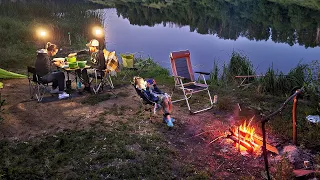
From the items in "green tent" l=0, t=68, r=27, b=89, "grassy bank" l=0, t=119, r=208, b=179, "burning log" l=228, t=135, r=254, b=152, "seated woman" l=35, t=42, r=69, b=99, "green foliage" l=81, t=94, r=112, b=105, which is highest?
"seated woman" l=35, t=42, r=69, b=99

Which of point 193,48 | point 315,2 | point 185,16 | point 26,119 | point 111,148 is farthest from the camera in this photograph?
point 185,16

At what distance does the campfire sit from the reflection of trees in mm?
9228

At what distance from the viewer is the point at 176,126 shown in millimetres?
5281

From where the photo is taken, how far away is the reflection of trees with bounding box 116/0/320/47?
14414 mm

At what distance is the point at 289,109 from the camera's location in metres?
5.88

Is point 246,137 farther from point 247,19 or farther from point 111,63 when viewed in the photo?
point 247,19

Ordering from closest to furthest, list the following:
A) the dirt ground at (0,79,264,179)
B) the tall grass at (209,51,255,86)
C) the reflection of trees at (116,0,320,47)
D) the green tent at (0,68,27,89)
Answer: the dirt ground at (0,79,264,179)
the green tent at (0,68,27,89)
the tall grass at (209,51,255,86)
the reflection of trees at (116,0,320,47)

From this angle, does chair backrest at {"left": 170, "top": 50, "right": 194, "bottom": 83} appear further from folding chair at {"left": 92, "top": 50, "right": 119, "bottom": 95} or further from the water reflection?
the water reflection

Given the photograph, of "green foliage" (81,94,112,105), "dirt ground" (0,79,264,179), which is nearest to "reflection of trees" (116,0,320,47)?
"dirt ground" (0,79,264,179)

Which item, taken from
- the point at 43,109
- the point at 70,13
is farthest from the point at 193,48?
the point at 43,109

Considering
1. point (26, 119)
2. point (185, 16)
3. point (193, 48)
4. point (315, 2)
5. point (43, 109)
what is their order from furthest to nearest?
point (185, 16)
point (315, 2)
point (193, 48)
point (43, 109)
point (26, 119)

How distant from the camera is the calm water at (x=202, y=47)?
36.4 ft

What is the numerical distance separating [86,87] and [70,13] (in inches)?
303

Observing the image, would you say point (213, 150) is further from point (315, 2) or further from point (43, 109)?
point (315, 2)
